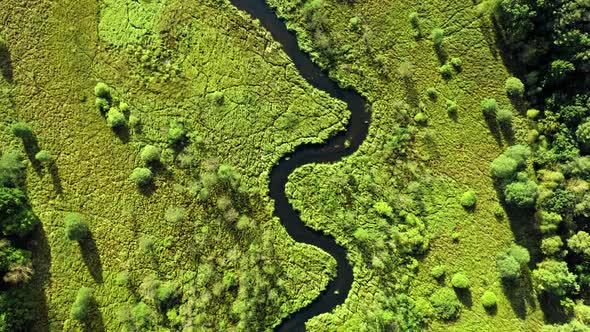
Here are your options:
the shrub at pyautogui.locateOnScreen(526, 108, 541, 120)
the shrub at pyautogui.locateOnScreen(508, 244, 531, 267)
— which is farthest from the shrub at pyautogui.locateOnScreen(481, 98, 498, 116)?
the shrub at pyautogui.locateOnScreen(508, 244, 531, 267)

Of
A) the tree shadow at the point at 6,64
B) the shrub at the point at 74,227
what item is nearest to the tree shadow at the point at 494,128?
the shrub at the point at 74,227

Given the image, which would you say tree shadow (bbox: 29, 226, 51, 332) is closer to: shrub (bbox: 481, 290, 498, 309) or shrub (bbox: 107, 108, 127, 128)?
shrub (bbox: 107, 108, 127, 128)

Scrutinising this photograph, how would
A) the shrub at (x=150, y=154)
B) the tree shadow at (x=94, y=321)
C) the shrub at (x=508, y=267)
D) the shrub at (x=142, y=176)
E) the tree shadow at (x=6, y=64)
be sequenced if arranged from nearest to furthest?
1. the shrub at (x=508, y=267)
2. the tree shadow at (x=94, y=321)
3. the shrub at (x=142, y=176)
4. the shrub at (x=150, y=154)
5. the tree shadow at (x=6, y=64)

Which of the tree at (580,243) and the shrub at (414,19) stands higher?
the shrub at (414,19)

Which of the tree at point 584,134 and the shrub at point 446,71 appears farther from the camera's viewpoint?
the shrub at point 446,71

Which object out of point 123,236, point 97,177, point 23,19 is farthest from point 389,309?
point 23,19

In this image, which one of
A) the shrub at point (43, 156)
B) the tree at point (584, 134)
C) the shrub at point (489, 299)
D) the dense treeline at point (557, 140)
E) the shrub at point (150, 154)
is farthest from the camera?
the shrub at point (150, 154)

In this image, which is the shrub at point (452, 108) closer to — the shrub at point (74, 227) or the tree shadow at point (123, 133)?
the tree shadow at point (123, 133)

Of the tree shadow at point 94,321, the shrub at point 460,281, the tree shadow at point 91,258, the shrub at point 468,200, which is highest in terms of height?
the tree shadow at point 91,258
